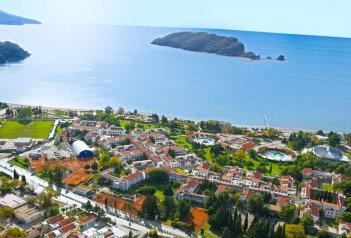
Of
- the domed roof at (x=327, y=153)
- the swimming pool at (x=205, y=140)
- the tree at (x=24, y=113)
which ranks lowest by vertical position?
the swimming pool at (x=205, y=140)

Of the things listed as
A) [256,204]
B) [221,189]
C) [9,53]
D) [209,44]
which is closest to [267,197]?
[256,204]

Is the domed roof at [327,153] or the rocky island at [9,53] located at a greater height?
the rocky island at [9,53]

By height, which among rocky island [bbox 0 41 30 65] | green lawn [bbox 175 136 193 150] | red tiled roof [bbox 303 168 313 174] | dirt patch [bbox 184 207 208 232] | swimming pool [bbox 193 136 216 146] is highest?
rocky island [bbox 0 41 30 65]

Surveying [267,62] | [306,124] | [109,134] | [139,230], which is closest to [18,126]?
[109,134]

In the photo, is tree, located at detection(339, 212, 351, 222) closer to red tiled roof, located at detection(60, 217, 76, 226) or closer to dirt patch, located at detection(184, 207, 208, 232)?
dirt patch, located at detection(184, 207, 208, 232)

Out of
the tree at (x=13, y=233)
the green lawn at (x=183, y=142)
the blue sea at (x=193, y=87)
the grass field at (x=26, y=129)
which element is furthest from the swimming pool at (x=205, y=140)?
the tree at (x=13, y=233)

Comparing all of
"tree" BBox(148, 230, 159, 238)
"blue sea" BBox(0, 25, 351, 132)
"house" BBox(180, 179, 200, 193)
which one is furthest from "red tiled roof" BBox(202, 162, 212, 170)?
→ "blue sea" BBox(0, 25, 351, 132)

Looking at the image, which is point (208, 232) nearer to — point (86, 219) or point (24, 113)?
point (86, 219)

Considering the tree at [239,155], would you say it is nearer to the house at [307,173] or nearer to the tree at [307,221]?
the house at [307,173]
